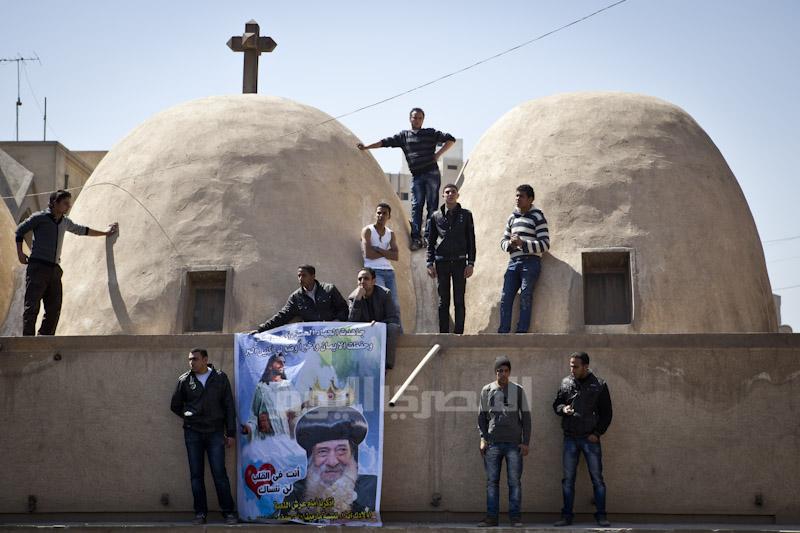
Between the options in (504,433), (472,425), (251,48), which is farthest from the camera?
(251,48)

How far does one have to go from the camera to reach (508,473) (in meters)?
9.88

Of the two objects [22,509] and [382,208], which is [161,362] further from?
[382,208]

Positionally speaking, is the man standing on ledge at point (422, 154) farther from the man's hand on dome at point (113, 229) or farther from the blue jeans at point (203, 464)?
the blue jeans at point (203, 464)

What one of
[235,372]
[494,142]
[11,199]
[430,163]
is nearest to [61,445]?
[235,372]

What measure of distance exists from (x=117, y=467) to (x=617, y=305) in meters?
5.72

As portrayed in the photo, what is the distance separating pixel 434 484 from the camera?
1062cm

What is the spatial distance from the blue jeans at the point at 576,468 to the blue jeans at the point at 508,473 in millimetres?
415

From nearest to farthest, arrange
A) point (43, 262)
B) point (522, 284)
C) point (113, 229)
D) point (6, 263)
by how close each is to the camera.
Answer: point (43, 262), point (522, 284), point (113, 229), point (6, 263)

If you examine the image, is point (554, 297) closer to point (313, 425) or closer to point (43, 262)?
point (313, 425)

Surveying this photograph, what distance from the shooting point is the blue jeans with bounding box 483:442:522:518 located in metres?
9.84

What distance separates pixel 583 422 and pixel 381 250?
3.18m

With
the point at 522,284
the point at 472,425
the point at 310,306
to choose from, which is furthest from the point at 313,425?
the point at 522,284

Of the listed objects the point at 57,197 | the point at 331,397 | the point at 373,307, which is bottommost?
the point at 331,397

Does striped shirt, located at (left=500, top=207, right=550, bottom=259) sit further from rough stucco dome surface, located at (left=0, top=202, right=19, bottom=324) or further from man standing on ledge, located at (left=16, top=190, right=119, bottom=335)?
rough stucco dome surface, located at (left=0, top=202, right=19, bottom=324)
